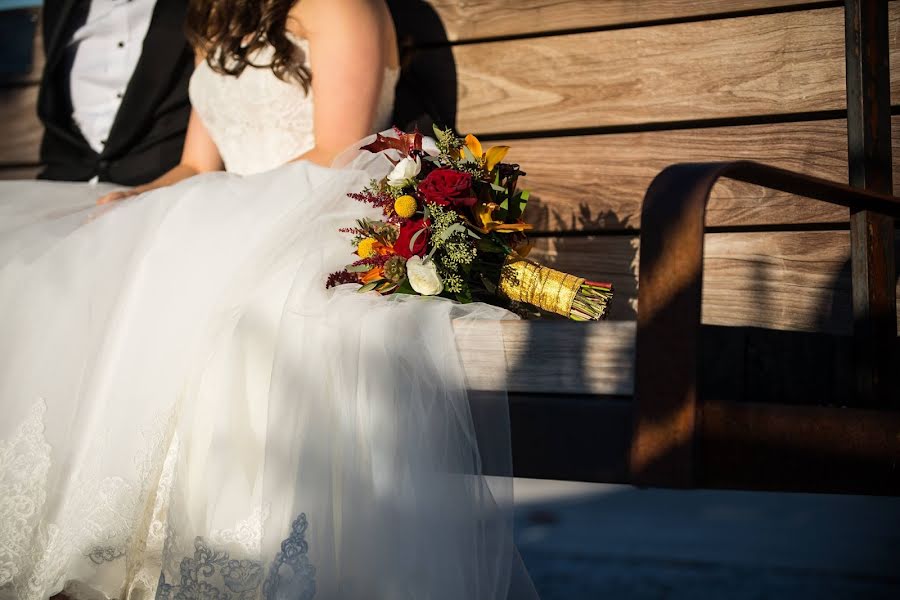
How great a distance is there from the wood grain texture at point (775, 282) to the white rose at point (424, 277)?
822mm

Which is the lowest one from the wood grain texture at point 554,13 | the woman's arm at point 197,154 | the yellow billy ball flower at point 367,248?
the yellow billy ball flower at point 367,248

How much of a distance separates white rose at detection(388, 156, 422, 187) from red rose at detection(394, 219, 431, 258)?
0.30ft

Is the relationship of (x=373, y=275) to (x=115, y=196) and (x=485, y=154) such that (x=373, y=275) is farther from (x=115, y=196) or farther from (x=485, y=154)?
(x=115, y=196)

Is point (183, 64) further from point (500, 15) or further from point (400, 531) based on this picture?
point (400, 531)

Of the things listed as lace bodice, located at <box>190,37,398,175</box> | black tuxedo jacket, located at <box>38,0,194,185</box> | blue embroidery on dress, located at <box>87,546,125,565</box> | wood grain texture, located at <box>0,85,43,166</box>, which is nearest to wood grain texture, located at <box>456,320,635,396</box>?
blue embroidery on dress, located at <box>87,546,125,565</box>

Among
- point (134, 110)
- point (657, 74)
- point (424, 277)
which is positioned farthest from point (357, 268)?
point (134, 110)

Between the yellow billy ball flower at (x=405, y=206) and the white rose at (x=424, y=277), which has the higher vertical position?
the yellow billy ball flower at (x=405, y=206)

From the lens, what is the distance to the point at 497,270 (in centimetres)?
167

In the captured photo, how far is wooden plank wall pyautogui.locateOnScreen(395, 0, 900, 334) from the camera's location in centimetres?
→ 199

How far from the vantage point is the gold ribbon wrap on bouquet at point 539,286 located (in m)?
1.63

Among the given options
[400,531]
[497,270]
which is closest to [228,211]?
[497,270]

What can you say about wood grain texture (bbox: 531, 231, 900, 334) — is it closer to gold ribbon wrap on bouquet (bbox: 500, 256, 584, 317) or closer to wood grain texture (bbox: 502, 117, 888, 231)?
wood grain texture (bbox: 502, 117, 888, 231)

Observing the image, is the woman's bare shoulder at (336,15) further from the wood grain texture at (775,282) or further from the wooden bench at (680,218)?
the wood grain texture at (775,282)

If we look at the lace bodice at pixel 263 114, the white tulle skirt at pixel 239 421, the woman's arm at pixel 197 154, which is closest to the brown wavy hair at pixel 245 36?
the lace bodice at pixel 263 114
